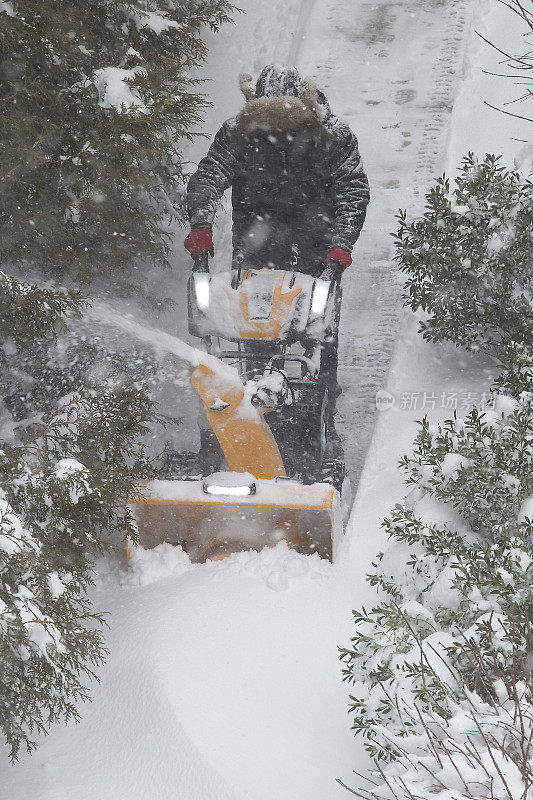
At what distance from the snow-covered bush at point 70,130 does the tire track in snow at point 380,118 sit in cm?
218

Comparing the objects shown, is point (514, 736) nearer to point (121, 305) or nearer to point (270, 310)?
point (270, 310)

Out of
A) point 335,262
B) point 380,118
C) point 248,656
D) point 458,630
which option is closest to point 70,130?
point 335,262

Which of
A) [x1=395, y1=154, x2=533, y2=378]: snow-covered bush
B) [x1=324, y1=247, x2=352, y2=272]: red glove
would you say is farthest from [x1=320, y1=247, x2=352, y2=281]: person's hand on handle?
[x1=395, y1=154, x2=533, y2=378]: snow-covered bush

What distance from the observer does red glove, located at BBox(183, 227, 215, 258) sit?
4.96m

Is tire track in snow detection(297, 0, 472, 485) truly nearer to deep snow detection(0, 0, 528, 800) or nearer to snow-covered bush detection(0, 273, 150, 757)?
deep snow detection(0, 0, 528, 800)

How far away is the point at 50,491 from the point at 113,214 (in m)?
2.63

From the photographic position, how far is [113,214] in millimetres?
5883

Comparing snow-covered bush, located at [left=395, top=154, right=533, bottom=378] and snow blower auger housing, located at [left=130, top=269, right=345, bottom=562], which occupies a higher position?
snow-covered bush, located at [left=395, top=154, right=533, bottom=378]

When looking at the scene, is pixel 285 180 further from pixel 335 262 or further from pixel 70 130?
pixel 70 130

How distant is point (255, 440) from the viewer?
4441mm

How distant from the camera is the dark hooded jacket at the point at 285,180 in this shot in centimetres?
520

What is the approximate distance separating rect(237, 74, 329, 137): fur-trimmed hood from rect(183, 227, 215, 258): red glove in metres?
0.82

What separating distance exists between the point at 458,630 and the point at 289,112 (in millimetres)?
3558

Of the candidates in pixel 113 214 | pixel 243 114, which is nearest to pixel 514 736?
pixel 243 114
